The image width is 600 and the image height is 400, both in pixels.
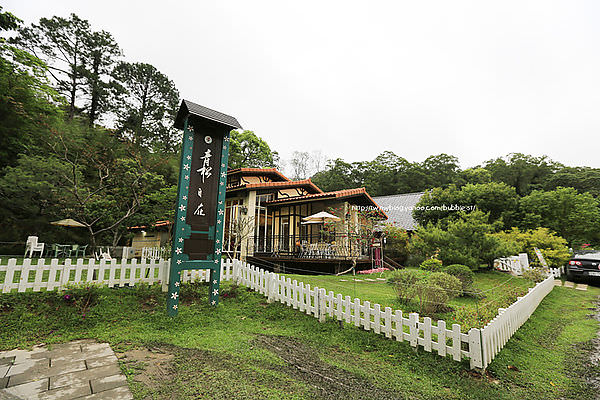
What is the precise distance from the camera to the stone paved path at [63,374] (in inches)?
101

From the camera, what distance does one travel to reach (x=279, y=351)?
3.81 metres

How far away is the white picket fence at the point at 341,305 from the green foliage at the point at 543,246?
19.9 feet

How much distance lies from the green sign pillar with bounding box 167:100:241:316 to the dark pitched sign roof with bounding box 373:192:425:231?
17.6m

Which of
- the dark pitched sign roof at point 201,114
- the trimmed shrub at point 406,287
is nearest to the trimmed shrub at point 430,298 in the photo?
the trimmed shrub at point 406,287

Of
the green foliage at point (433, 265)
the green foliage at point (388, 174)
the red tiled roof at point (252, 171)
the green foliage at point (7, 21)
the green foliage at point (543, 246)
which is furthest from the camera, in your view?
the green foliage at point (388, 174)

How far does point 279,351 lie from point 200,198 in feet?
12.1

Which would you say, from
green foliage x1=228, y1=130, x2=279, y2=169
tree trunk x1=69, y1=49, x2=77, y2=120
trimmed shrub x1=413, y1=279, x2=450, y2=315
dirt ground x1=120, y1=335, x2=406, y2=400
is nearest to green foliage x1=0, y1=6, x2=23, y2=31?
tree trunk x1=69, y1=49, x2=77, y2=120

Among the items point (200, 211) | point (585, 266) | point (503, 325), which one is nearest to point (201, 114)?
point (200, 211)

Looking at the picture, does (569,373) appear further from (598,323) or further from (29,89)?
(29,89)

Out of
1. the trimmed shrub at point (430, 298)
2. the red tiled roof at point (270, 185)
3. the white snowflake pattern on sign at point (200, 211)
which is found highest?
the red tiled roof at point (270, 185)

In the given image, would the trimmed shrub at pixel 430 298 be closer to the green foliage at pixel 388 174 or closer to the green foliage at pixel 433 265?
the green foliage at pixel 433 265

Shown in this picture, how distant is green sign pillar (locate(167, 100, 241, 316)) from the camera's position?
5.55m

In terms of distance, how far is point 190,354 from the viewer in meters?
3.61

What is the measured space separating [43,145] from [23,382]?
17332mm
